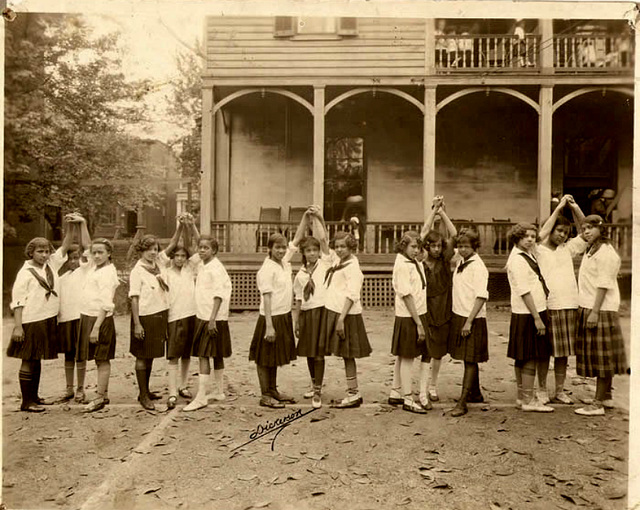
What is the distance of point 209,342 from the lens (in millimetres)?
4805

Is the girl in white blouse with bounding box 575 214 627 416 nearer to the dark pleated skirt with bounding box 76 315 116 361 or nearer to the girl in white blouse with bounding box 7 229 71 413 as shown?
the dark pleated skirt with bounding box 76 315 116 361

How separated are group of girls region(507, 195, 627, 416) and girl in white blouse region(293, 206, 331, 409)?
1.70 m

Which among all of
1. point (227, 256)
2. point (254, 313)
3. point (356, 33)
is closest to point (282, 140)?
point (356, 33)

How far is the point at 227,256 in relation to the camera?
9.55 metres

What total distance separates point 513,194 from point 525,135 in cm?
133

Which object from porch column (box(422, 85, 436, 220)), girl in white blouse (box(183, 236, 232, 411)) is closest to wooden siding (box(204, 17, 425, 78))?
porch column (box(422, 85, 436, 220))

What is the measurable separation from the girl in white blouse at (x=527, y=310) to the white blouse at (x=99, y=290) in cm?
354

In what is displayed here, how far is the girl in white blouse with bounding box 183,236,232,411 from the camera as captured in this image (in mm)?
4801

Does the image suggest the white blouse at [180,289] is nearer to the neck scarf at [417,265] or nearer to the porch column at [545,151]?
the neck scarf at [417,265]

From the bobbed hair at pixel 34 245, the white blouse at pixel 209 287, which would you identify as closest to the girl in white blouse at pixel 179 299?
the white blouse at pixel 209 287

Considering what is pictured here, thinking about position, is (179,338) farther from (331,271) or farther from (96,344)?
(331,271)

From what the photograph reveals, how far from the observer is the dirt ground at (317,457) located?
3.24 m
